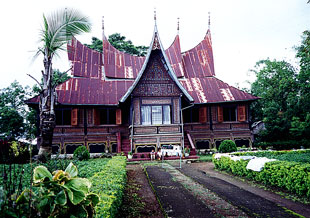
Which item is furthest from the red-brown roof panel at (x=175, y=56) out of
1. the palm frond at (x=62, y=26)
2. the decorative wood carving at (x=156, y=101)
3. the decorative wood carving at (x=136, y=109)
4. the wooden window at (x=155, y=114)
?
the palm frond at (x=62, y=26)

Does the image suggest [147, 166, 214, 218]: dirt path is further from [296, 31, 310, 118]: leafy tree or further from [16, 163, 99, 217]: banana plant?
[296, 31, 310, 118]: leafy tree

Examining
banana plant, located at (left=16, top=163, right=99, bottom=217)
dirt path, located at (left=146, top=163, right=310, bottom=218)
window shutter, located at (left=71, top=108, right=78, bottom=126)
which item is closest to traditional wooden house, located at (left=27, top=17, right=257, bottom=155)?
window shutter, located at (left=71, top=108, right=78, bottom=126)

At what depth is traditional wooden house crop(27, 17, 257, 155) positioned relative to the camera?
57.9 ft

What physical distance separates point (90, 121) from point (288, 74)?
1981 centimetres

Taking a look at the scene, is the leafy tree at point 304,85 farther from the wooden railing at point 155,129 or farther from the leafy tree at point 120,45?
the leafy tree at point 120,45

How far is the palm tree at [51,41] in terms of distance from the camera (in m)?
8.69

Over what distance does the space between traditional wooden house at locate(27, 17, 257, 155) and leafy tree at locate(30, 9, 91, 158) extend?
7.85 meters

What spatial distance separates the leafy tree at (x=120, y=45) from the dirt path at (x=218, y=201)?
1147 inches

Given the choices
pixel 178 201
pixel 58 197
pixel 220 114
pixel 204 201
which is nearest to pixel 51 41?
pixel 178 201

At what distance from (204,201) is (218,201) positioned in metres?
0.35

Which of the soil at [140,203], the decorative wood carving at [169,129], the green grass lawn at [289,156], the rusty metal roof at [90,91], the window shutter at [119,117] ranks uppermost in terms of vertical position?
the rusty metal roof at [90,91]

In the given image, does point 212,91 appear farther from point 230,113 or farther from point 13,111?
point 13,111

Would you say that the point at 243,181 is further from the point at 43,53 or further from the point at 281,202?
the point at 43,53

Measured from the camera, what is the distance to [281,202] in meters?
6.03
